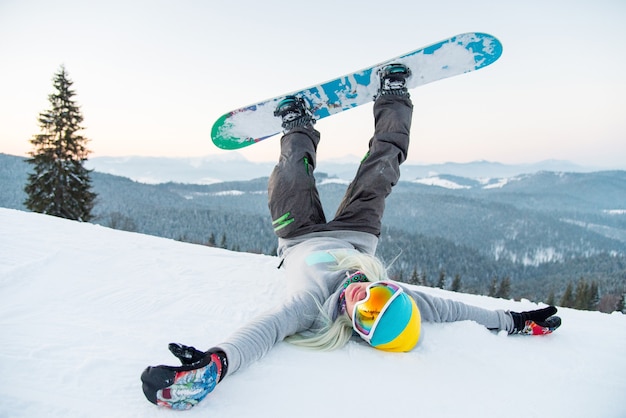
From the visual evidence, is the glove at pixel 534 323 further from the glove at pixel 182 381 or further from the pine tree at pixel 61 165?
the pine tree at pixel 61 165

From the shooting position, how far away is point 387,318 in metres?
1.89

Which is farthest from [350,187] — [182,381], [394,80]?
[182,381]

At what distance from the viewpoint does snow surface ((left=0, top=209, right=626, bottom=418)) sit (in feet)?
4.98

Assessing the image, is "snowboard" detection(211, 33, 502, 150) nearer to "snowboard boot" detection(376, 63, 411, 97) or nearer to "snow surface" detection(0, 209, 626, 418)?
"snowboard boot" detection(376, 63, 411, 97)

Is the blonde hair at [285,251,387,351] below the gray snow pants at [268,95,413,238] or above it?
below

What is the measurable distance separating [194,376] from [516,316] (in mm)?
2134

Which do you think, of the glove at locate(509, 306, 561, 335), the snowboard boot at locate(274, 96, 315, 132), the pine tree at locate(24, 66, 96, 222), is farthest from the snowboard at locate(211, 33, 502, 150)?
the pine tree at locate(24, 66, 96, 222)

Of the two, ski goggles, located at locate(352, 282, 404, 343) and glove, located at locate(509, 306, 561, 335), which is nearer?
ski goggles, located at locate(352, 282, 404, 343)

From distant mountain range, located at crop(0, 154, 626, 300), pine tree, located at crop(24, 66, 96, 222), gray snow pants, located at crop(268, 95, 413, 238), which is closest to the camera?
gray snow pants, located at crop(268, 95, 413, 238)

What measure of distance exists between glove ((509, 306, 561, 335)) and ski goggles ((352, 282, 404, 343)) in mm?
1075

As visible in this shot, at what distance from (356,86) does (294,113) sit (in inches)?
46.8

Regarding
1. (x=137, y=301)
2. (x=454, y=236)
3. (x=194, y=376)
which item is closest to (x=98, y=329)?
(x=137, y=301)

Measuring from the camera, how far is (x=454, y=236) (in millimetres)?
151750

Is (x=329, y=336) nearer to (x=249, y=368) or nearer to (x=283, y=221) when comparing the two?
(x=249, y=368)
